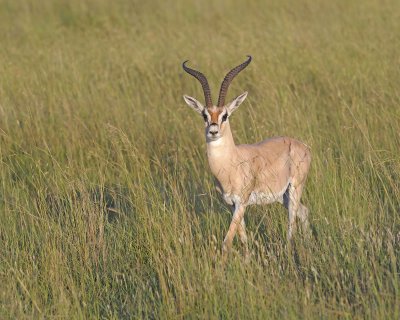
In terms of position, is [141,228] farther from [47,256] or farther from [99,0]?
[99,0]

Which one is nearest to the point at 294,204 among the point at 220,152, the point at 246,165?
the point at 246,165

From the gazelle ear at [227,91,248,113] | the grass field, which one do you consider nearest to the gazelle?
the gazelle ear at [227,91,248,113]

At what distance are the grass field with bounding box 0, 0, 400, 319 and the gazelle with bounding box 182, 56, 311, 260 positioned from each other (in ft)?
0.42

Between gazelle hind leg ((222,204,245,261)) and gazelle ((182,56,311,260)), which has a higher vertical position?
gazelle ((182,56,311,260))

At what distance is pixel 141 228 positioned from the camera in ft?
17.9

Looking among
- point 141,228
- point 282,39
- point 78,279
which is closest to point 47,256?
point 78,279

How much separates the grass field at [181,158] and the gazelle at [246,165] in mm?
127

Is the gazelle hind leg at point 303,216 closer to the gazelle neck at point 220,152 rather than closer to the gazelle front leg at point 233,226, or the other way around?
the gazelle front leg at point 233,226

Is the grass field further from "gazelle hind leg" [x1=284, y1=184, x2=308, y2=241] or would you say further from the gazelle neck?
the gazelle neck

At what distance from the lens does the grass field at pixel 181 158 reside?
4625mm

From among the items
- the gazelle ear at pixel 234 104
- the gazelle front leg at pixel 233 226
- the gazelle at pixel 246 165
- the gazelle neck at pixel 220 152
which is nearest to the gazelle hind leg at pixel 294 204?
the gazelle at pixel 246 165

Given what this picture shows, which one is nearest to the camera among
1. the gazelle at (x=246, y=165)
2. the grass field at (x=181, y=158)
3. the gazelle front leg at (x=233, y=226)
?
the grass field at (x=181, y=158)

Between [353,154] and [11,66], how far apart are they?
188 inches

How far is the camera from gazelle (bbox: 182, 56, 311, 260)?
586 cm
